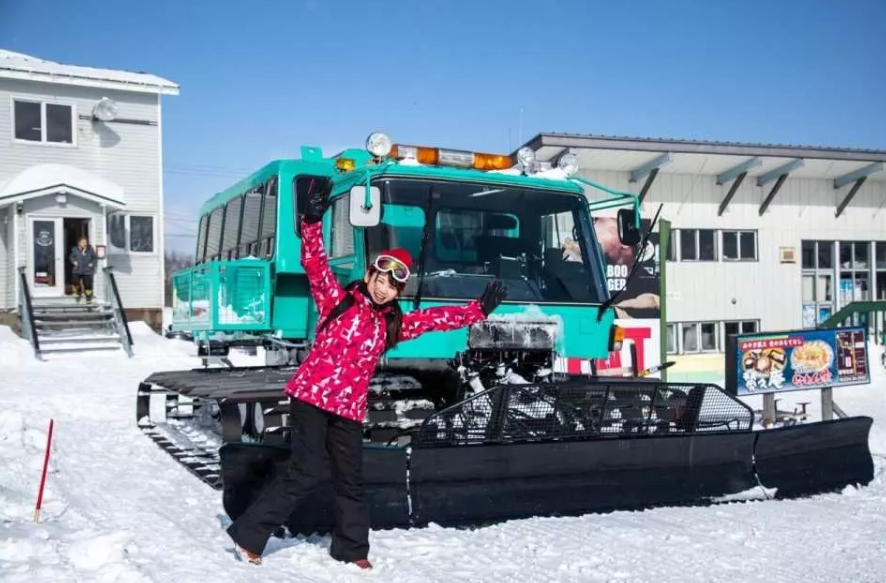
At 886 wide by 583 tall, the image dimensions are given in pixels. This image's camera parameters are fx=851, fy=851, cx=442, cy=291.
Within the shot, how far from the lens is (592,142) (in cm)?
1805

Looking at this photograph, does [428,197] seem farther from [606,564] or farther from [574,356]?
[606,564]

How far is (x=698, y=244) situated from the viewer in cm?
2061

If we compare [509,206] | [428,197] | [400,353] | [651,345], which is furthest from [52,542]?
[651,345]

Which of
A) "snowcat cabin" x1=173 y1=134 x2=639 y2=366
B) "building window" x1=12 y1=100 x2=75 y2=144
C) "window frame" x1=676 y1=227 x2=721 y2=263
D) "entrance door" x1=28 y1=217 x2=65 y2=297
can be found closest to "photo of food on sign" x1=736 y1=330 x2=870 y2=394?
"snowcat cabin" x1=173 y1=134 x2=639 y2=366

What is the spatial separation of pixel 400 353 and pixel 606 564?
2.34 meters

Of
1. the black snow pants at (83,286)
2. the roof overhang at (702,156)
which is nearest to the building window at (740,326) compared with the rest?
the roof overhang at (702,156)

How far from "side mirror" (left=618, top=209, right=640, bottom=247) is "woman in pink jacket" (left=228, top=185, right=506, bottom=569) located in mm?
3145

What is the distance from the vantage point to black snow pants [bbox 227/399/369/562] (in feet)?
15.1

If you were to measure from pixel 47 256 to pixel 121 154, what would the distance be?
3661 mm

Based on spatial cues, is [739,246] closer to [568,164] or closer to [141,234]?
[568,164]

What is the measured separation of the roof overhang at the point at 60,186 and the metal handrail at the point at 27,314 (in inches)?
83.2

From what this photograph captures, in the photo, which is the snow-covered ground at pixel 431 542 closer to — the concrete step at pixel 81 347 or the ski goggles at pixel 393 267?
the ski goggles at pixel 393 267

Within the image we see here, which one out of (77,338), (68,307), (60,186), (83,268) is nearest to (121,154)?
(60,186)

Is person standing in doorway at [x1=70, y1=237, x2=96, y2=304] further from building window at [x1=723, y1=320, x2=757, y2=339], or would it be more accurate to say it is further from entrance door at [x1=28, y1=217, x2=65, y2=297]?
building window at [x1=723, y1=320, x2=757, y2=339]
